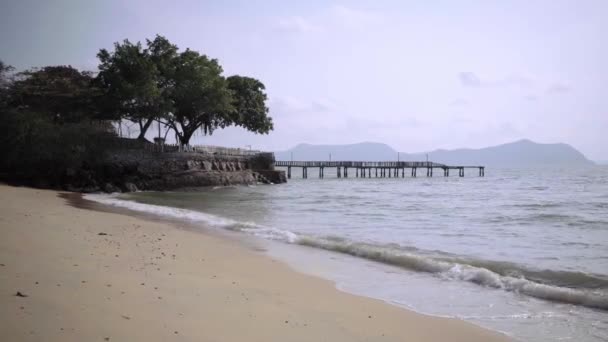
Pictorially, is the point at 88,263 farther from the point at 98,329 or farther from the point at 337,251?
the point at 337,251

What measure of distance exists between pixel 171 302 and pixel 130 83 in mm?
35165

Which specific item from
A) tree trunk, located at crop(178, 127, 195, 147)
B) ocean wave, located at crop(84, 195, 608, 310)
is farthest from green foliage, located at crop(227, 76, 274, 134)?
ocean wave, located at crop(84, 195, 608, 310)

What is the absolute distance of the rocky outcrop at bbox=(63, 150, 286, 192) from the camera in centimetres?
3316

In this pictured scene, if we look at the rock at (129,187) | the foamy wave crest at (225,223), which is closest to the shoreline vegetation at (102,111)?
the rock at (129,187)

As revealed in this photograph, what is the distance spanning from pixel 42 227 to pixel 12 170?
26.3m

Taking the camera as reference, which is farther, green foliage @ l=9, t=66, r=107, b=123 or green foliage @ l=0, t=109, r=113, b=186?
green foliage @ l=9, t=66, r=107, b=123

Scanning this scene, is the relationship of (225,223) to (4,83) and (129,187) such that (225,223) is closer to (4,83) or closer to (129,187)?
(129,187)

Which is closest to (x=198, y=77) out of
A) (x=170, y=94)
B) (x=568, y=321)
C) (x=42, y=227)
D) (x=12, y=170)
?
(x=170, y=94)

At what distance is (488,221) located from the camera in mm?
18641

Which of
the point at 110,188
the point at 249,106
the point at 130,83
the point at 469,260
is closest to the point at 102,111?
the point at 130,83

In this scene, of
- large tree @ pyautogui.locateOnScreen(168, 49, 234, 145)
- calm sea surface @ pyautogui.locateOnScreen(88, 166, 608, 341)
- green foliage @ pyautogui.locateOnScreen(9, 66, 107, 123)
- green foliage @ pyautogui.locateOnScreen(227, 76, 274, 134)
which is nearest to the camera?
calm sea surface @ pyautogui.locateOnScreen(88, 166, 608, 341)

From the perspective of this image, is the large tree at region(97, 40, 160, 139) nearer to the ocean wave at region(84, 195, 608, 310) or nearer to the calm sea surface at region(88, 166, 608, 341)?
the calm sea surface at region(88, 166, 608, 341)

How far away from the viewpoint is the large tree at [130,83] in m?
36.6

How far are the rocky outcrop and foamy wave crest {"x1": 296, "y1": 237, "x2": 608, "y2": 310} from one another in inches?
1014
